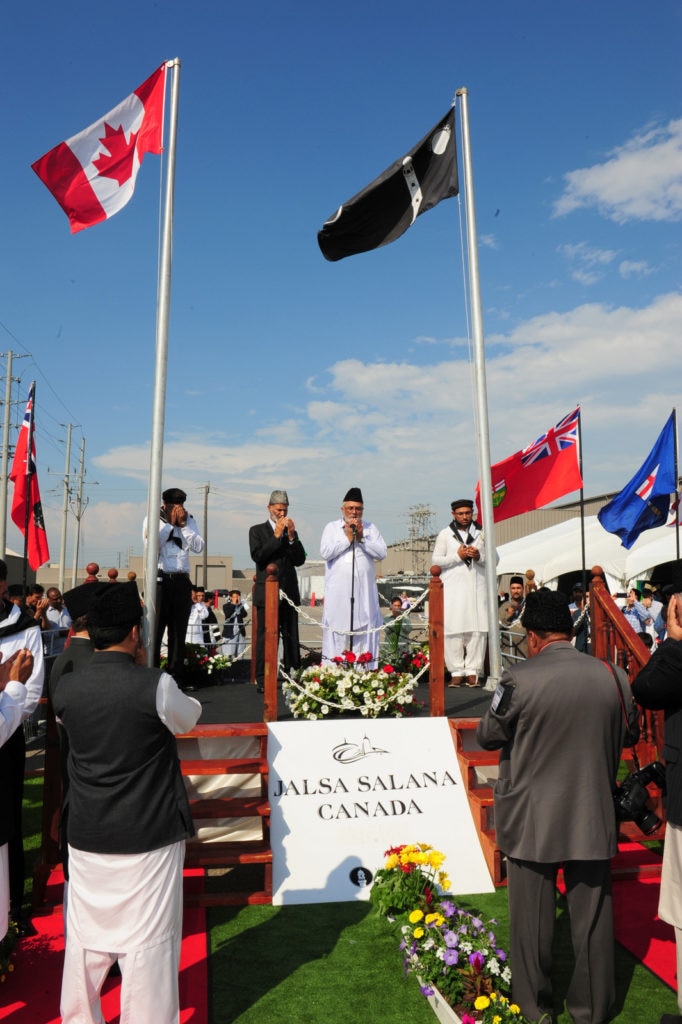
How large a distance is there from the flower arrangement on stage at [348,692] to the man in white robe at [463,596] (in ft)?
6.44

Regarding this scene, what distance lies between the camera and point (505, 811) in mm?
3744

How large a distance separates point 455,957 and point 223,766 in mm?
2291

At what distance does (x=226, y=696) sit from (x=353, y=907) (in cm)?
328

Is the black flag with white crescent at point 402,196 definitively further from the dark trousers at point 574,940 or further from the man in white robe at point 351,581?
the dark trousers at point 574,940

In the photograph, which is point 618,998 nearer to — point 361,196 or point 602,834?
point 602,834

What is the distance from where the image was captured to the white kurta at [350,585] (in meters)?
8.21

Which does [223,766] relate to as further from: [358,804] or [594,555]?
[594,555]

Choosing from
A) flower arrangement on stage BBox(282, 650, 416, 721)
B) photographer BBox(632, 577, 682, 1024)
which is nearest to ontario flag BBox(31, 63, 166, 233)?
flower arrangement on stage BBox(282, 650, 416, 721)

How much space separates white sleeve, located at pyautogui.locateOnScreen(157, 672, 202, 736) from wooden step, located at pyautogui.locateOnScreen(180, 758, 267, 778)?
237 cm

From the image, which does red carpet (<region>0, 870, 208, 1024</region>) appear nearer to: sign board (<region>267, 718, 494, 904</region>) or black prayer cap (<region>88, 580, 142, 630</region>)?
sign board (<region>267, 718, 494, 904</region>)

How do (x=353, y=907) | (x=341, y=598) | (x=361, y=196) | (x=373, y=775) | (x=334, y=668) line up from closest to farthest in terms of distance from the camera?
(x=353, y=907) < (x=373, y=775) < (x=334, y=668) < (x=361, y=196) < (x=341, y=598)

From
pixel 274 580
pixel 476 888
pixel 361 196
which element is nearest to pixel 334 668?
pixel 274 580

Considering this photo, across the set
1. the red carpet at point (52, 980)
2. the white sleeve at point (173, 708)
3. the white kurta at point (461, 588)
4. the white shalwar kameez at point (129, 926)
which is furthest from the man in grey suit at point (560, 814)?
the white kurta at point (461, 588)

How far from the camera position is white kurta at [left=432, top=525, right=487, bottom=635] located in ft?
28.3
